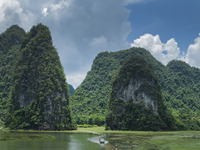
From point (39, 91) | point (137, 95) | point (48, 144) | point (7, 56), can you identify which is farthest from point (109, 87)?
point (48, 144)

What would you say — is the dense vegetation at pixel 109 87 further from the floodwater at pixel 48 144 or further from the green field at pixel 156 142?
the floodwater at pixel 48 144

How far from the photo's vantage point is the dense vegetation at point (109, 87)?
5290 inches

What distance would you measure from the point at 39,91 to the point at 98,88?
78826mm

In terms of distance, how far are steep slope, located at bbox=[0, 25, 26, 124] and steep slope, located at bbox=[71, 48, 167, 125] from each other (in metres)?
37.1

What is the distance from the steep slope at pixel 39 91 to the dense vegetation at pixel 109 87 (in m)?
31.1

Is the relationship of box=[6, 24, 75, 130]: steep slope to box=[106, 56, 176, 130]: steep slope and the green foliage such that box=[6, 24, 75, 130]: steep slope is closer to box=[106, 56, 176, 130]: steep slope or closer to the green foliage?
box=[106, 56, 176, 130]: steep slope

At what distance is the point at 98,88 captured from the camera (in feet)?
534

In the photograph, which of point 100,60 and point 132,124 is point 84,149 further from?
point 100,60

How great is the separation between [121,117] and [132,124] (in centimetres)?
530

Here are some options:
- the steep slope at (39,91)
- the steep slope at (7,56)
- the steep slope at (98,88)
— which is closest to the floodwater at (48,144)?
the steep slope at (39,91)

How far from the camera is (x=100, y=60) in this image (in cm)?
18775

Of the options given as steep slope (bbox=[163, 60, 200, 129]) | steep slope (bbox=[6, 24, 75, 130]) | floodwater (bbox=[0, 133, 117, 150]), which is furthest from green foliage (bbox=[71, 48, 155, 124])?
floodwater (bbox=[0, 133, 117, 150])

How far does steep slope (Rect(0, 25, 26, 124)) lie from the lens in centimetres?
11200

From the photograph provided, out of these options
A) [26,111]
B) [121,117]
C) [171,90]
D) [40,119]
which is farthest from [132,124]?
[171,90]
